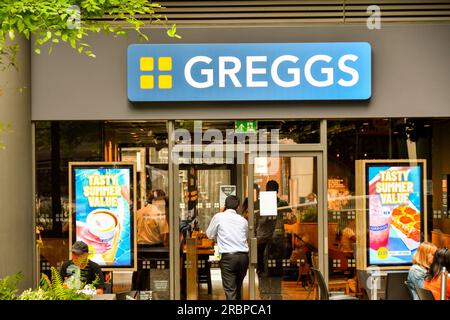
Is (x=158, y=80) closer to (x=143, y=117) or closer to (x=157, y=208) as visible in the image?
(x=143, y=117)

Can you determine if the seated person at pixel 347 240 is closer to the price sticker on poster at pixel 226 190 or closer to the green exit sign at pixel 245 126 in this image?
the price sticker on poster at pixel 226 190

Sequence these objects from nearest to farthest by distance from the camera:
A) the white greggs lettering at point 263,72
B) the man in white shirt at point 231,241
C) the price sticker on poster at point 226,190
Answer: the white greggs lettering at point 263,72 < the man in white shirt at point 231,241 < the price sticker on poster at point 226,190

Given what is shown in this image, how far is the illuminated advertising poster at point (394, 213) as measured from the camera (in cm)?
853

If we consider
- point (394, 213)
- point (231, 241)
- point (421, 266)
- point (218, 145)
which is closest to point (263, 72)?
point (218, 145)

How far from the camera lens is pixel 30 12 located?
16.9ft

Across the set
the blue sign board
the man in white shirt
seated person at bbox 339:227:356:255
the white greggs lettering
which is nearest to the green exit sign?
the blue sign board

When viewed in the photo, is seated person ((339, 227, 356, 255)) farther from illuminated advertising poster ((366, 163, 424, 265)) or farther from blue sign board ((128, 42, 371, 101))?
blue sign board ((128, 42, 371, 101))

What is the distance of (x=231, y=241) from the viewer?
27.5 feet

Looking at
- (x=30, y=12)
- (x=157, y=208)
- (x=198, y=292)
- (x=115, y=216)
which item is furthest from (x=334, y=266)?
(x=30, y=12)

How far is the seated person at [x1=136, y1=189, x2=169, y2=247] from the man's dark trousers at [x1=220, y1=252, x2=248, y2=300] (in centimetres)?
83

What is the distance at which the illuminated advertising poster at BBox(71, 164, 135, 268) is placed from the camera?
8477 mm

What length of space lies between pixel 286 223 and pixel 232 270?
0.96 m

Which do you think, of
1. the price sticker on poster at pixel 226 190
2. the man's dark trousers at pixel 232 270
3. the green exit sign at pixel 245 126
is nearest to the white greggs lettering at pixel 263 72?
the green exit sign at pixel 245 126

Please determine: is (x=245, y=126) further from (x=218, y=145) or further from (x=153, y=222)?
(x=153, y=222)
